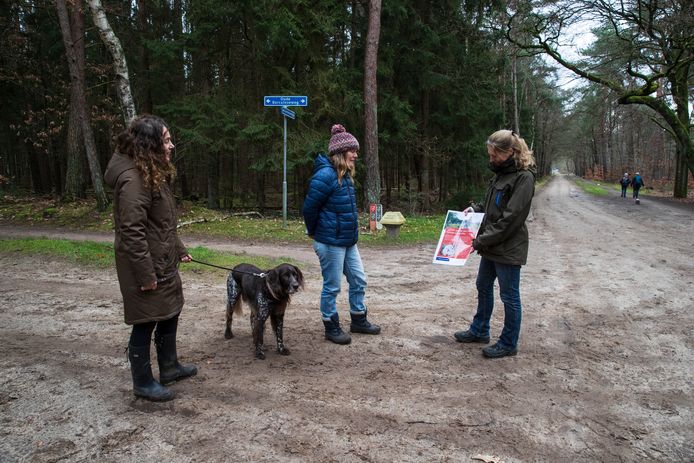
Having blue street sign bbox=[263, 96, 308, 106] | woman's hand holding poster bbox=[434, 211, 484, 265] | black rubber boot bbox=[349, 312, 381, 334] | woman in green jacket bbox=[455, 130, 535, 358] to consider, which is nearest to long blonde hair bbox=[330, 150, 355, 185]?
woman's hand holding poster bbox=[434, 211, 484, 265]

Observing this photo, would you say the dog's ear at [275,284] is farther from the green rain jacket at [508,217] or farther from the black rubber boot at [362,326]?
the green rain jacket at [508,217]

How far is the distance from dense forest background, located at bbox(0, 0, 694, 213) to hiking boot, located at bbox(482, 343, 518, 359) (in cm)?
1103

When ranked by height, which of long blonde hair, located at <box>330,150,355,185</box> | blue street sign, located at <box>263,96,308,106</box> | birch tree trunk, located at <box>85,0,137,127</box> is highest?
birch tree trunk, located at <box>85,0,137,127</box>

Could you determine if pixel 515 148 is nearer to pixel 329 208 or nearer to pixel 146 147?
pixel 329 208

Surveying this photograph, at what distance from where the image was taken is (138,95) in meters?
19.0

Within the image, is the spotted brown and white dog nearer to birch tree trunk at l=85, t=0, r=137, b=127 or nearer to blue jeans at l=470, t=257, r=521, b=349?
blue jeans at l=470, t=257, r=521, b=349

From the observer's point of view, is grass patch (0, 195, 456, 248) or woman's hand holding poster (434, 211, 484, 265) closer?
woman's hand holding poster (434, 211, 484, 265)

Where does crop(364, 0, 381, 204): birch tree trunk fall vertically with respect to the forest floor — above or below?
above

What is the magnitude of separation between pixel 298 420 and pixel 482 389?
1.59 metres

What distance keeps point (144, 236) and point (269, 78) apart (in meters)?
14.1

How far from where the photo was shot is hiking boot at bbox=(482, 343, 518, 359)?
423cm

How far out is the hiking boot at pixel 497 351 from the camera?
423 centimetres

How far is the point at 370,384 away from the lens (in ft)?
12.1

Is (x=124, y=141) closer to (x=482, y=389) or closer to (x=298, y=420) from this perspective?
(x=298, y=420)
